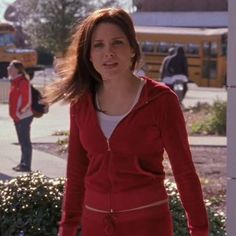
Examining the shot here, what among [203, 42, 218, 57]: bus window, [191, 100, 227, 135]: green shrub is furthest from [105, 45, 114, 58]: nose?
[203, 42, 218, 57]: bus window

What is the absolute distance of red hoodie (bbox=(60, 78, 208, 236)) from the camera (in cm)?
358

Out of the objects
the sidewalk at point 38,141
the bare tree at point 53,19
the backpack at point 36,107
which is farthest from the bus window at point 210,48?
the backpack at point 36,107

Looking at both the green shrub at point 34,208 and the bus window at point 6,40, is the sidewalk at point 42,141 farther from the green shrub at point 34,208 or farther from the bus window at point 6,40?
the bus window at point 6,40

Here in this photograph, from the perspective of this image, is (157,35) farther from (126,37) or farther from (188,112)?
(126,37)

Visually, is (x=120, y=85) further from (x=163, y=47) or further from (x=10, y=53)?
(x=10, y=53)

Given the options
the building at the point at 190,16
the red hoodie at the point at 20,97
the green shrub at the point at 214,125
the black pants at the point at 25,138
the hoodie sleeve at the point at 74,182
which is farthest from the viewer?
the building at the point at 190,16

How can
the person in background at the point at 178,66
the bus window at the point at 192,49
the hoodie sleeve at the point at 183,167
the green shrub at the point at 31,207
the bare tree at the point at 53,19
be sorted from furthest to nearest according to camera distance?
the bare tree at the point at 53,19
the bus window at the point at 192,49
the person in background at the point at 178,66
the green shrub at the point at 31,207
the hoodie sleeve at the point at 183,167

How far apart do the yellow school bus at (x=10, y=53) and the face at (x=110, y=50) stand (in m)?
39.1

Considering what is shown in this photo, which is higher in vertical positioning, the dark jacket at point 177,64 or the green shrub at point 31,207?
the green shrub at point 31,207

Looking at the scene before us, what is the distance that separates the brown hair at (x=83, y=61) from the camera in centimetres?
366

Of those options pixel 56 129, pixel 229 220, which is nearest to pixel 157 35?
pixel 56 129

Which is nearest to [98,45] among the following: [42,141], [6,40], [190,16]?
[42,141]

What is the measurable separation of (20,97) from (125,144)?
883cm

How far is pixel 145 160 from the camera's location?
11.8ft
